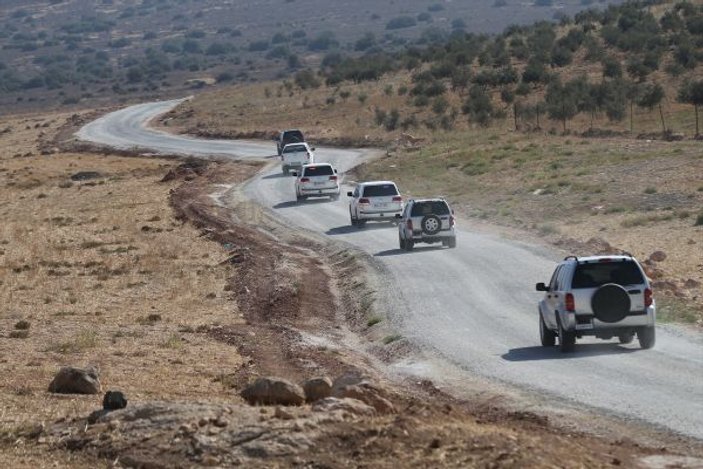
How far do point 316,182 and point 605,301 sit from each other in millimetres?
39401

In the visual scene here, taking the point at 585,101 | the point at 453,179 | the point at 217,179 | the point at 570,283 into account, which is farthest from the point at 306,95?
the point at 570,283

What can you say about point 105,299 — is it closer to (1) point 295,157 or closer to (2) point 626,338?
(2) point 626,338

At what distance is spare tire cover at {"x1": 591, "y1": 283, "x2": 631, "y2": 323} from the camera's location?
22438 mm

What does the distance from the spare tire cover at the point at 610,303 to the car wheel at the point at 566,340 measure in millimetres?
587

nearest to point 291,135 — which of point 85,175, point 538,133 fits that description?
point 85,175

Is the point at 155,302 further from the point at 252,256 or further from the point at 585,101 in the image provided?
the point at 585,101

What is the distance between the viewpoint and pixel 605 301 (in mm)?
22453

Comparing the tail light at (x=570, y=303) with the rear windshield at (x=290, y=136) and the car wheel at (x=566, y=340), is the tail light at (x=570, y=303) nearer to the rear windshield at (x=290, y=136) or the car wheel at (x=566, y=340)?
the car wheel at (x=566, y=340)

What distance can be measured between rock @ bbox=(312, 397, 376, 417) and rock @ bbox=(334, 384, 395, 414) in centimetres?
30

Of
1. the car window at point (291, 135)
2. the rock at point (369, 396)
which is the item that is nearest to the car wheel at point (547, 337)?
the rock at point (369, 396)

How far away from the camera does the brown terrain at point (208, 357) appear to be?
14.0m

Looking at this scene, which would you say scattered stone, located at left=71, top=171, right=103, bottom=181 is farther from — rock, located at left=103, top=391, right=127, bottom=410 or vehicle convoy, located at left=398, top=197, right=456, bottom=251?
rock, located at left=103, top=391, right=127, bottom=410

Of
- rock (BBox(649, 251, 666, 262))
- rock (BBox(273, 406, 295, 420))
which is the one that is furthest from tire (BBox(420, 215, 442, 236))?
rock (BBox(273, 406, 295, 420))

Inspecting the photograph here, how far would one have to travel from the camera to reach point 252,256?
42.1 m
